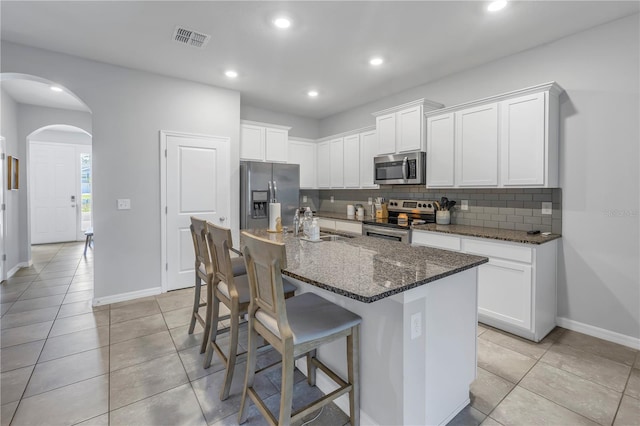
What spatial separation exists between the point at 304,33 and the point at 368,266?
2.33 metres

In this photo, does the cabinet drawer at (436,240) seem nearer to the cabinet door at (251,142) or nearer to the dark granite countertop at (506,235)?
the dark granite countertop at (506,235)

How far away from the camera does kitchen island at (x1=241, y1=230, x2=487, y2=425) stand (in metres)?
1.39

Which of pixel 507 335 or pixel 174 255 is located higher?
pixel 174 255

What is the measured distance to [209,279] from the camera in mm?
2311

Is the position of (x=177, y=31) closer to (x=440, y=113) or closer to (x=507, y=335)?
(x=440, y=113)

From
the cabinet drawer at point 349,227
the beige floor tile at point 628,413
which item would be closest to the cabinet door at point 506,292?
the beige floor tile at point 628,413

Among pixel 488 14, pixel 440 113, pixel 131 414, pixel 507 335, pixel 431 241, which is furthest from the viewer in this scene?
pixel 440 113

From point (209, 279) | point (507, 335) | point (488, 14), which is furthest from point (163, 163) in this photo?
point (507, 335)

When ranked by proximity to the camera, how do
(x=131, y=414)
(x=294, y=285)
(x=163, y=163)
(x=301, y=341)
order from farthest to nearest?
(x=163, y=163) → (x=294, y=285) → (x=131, y=414) → (x=301, y=341)

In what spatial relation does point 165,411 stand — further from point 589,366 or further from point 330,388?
point 589,366

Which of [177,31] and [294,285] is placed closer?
[294,285]

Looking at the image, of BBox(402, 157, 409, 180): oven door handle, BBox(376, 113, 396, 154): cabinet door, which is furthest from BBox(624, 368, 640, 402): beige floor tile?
BBox(376, 113, 396, 154): cabinet door

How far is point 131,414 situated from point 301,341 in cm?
124

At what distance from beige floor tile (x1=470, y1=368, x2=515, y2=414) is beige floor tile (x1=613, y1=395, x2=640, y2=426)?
0.52 m
